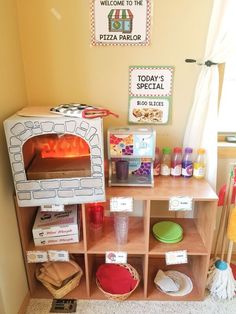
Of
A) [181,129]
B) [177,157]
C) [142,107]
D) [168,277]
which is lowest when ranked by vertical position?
[168,277]

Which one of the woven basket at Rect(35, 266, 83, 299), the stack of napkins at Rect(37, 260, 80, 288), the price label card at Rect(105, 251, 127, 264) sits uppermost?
the price label card at Rect(105, 251, 127, 264)

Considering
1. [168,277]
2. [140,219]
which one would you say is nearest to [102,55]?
[140,219]

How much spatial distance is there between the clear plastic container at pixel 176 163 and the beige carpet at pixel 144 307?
2.57ft

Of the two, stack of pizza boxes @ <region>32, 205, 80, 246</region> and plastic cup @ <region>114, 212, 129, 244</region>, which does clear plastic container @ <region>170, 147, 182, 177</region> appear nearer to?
plastic cup @ <region>114, 212, 129, 244</region>

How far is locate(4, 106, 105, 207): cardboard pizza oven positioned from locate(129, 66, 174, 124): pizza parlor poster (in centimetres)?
42

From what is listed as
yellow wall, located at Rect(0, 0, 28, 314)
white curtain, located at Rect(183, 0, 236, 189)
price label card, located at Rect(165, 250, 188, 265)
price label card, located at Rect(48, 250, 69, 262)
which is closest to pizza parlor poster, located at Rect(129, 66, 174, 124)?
white curtain, located at Rect(183, 0, 236, 189)

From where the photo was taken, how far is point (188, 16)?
1.42 meters

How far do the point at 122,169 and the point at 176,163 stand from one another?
12.8 inches

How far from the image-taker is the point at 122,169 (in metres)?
1.50

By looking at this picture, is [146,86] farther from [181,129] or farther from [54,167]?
[54,167]

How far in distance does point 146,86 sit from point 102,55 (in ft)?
0.99

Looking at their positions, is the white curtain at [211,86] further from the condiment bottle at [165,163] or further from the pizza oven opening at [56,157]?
the pizza oven opening at [56,157]

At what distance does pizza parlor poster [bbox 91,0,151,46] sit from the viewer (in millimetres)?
1404

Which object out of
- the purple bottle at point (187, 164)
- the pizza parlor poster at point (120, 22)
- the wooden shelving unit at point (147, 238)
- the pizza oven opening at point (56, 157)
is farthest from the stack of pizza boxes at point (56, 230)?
the pizza parlor poster at point (120, 22)
